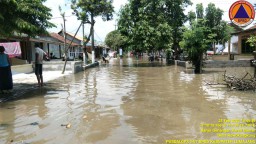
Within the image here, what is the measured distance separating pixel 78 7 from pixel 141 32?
7.76 meters

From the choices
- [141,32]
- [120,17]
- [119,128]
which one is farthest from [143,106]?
[120,17]

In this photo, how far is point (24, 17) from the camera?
10875 mm

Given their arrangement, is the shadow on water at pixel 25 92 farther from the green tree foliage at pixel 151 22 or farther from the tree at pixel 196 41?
the green tree foliage at pixel 151 22

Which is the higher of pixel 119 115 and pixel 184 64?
pixel 184 64

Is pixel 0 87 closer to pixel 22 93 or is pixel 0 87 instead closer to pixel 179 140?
pixel 22 93

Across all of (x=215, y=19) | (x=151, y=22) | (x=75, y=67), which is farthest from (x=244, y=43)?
(x=75, y=67)

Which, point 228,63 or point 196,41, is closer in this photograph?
point 196,41

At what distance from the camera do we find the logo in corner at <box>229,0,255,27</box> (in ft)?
18.6

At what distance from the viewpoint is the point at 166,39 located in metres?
31.0

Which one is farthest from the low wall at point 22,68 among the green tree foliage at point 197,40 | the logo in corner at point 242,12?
the logo in corner at point 242,12

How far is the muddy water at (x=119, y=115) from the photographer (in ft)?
19.2

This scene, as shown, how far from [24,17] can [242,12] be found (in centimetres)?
775

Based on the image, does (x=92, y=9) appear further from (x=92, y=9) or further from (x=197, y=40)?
(x=197, y=40)

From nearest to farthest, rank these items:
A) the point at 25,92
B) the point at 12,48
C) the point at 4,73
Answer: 1. the point at 4,73
2. the point at 25,92
3. the point at 12,48
